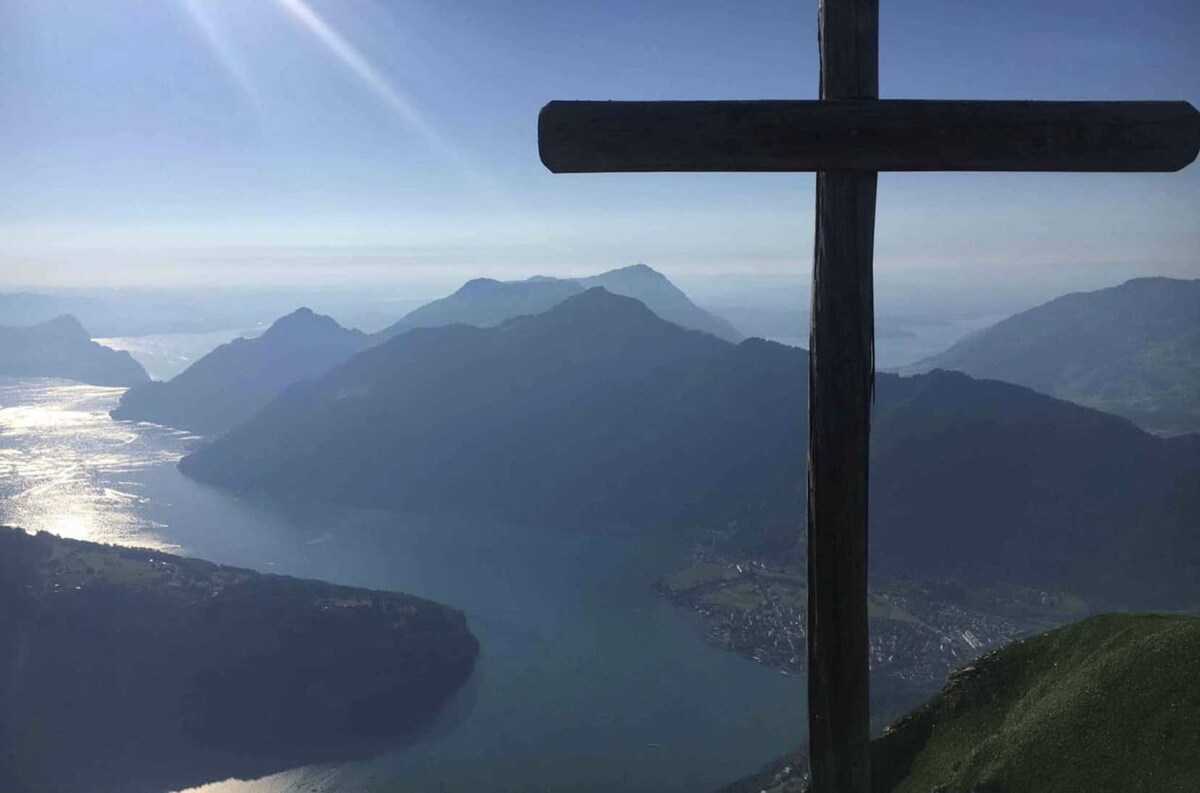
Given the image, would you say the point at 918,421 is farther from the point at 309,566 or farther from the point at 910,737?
the point at 910,737

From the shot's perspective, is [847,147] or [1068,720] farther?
[1068,720]

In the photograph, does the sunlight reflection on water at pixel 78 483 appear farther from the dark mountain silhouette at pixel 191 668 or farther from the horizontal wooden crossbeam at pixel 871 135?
the horizontal wooden crossbeam at pixel 871 135

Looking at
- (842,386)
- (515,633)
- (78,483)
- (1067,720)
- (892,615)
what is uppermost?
(842,386)

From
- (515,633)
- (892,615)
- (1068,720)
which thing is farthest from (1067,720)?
(892,615)

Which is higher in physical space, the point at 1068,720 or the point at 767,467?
the point at 1068,720

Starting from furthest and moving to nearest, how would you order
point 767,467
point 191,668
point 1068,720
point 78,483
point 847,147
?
point 767,467
point 78,483
point 191,668
point 1068,720
point 847,147

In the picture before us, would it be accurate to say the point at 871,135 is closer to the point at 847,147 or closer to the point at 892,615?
the point at 847,147

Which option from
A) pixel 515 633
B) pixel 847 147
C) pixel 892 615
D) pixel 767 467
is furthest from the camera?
pixel 767 467
